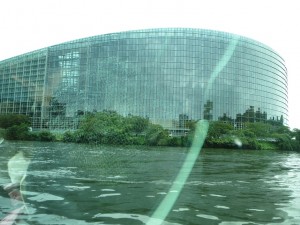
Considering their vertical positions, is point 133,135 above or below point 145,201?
above

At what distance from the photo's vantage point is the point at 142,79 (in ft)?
420

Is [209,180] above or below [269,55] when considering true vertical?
below

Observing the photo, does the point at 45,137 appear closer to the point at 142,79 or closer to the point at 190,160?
the point at 142,79

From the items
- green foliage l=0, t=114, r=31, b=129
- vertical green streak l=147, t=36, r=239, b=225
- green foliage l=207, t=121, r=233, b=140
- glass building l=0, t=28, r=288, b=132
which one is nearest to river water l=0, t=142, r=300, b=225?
vertical green streak l=147, t=36, r=239, b=225

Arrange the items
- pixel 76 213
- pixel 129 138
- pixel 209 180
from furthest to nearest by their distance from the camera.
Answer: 1. pixel 129 138
2. pixel 209 180
3. pixel 76 213

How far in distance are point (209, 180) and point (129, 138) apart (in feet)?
231

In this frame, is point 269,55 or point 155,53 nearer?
point 155,53

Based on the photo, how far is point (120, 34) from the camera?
132 meters

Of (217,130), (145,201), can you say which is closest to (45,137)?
(217,130)

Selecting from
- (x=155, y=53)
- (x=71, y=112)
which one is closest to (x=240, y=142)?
(x=155, y=53)

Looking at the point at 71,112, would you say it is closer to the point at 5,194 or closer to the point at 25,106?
the point at 25,106

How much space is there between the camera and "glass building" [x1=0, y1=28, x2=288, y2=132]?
12675 centimetres

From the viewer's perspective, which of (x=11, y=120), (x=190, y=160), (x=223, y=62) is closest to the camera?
(x=190, y=160)

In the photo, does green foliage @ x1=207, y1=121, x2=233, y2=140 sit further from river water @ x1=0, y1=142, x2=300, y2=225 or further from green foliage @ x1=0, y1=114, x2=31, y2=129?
river water @ x1=0, y1=142, x2=300, y2=225
